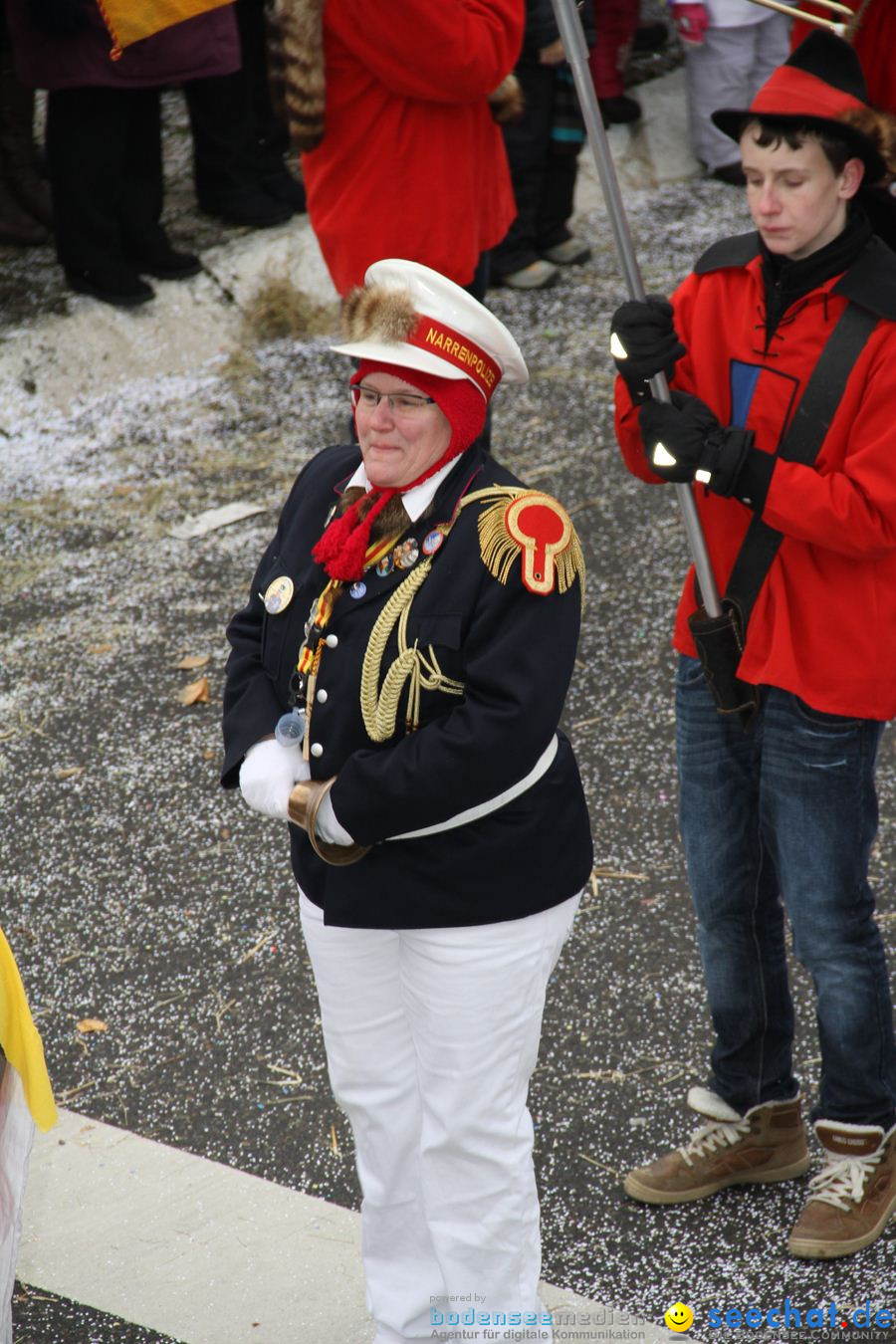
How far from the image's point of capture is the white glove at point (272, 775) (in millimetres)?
2641

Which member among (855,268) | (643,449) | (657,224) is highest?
(855,268)

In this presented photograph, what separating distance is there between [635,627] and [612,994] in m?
1.77

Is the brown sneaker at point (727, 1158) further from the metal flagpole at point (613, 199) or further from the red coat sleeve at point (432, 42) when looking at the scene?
the red coat sleeve at point (432, 42)

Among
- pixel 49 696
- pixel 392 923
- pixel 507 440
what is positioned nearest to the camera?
pixel 392 923

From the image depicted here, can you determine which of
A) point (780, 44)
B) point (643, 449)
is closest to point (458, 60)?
point (643, 449)

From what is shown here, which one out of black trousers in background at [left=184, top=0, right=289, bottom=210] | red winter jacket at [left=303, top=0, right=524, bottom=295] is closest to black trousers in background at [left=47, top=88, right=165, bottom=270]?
black trousers in background at [left=184, top=0, right=289, bottom=210]

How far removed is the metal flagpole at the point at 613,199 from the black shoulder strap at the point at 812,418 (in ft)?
0.22

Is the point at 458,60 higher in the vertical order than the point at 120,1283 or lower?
higher

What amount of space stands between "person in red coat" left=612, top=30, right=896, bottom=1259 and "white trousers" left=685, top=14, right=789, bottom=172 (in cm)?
637

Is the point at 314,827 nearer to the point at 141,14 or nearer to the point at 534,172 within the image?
the point at 141,14

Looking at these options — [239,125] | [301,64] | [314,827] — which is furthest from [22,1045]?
[239,125]

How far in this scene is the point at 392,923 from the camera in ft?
8.55

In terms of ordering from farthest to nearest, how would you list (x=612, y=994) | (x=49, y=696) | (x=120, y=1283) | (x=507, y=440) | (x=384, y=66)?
(x=507, y=440) → (x=49, y=696) → (x=384, y=66) → (x=612, y=994) → (x=120, y=1283)

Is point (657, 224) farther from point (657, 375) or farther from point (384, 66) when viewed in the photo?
point (657, 375)
